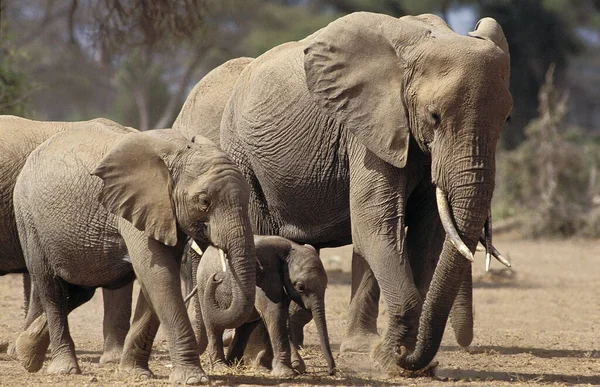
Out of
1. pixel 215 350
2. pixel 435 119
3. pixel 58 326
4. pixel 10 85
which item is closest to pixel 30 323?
pixel 58 326

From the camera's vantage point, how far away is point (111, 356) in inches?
290

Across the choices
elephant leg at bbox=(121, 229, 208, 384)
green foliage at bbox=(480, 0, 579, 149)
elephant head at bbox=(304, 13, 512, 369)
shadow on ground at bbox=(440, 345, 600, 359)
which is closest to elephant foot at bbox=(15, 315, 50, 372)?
elephant leg at bbox=(121, 229, 208, 384)

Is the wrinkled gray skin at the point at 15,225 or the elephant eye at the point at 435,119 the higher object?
the elephant eye at the point at 435,119

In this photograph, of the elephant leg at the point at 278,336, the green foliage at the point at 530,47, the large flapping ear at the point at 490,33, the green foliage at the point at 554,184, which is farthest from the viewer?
the green foliage at the point at 530,47

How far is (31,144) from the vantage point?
7586mm

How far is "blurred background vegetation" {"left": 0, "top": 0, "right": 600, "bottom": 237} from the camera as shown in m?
14.9

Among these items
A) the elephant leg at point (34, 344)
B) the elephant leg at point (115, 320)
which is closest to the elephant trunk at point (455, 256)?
the elephant leg at point (115, 320)

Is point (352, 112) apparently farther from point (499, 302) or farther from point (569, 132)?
point (569, 132)

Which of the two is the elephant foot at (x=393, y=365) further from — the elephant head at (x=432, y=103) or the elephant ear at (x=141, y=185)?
the elephant ear at (x=141, y=185)

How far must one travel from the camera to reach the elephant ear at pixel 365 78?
6648 mm

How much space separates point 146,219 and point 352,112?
1422mm

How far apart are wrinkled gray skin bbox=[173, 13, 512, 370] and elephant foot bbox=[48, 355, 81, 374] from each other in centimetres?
172

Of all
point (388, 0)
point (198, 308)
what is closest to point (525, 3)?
point (388, 0)

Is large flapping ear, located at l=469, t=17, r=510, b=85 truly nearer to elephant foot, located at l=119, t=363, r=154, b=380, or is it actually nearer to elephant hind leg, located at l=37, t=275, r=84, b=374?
elephant foot, located at l=119, t=363, r=154, b=380
